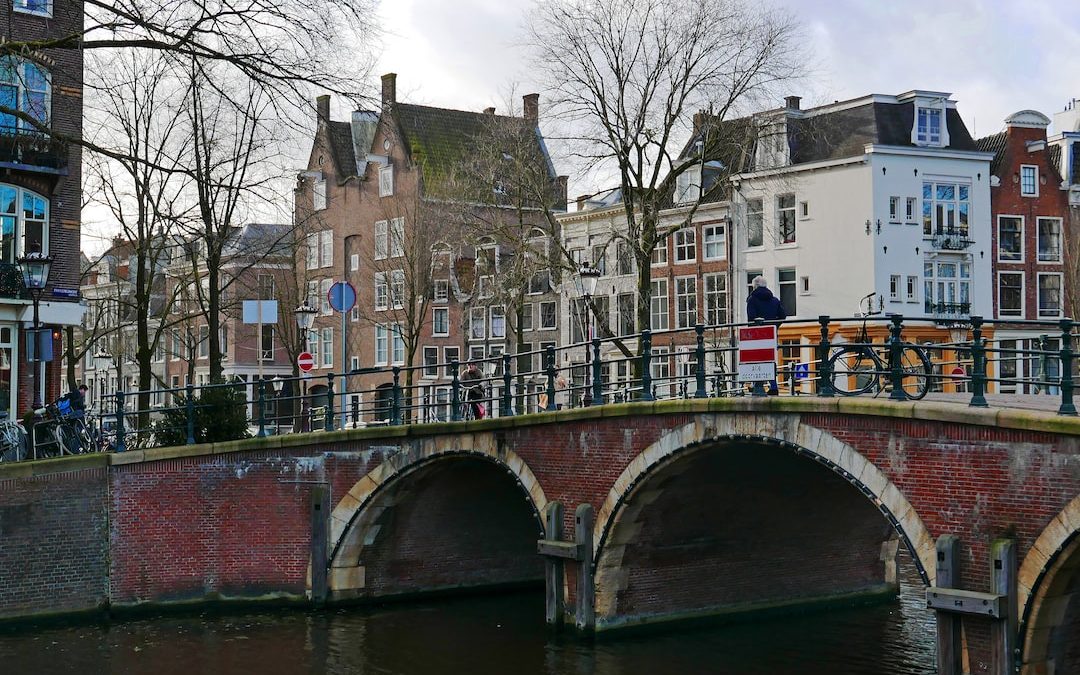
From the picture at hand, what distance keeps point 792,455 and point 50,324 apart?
14.7 m

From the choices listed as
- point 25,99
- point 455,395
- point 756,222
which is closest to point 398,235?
point 756,222

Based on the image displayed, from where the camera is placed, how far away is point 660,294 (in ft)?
130

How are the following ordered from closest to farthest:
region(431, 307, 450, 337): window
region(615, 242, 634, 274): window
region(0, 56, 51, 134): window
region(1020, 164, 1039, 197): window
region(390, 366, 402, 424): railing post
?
region(0, 56, 51, 134): window → region(390, 366, 402, 424): railing post → region(1020, 164, 1039, 197): window → region(615, 242, 634, 274): window → region(431, 307, 450, 337): window

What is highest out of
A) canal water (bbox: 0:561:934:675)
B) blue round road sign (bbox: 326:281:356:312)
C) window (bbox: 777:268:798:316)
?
window (bbox: 777:268:798:316)

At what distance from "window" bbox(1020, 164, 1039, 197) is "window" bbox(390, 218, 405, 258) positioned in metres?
17.4

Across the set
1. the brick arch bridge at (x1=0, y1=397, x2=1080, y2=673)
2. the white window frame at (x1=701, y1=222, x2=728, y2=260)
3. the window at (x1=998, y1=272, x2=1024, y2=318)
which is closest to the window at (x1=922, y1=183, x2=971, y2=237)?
the window at (x1=998, y1=272, x2=1024, y2=318)

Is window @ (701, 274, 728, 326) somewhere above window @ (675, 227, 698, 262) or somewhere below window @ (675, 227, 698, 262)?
below

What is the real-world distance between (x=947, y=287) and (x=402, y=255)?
15113 millimetres

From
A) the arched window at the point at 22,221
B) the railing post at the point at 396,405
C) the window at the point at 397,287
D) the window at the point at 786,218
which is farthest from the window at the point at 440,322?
the railing post at the point at 396,405

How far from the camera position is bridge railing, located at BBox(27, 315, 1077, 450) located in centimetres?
1271

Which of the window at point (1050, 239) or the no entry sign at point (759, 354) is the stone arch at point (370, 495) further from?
the window at point (1050, 239)

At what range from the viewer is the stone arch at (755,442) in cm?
1317

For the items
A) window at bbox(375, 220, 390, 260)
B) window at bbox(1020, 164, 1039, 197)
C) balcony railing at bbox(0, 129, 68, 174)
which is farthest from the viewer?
window at bbox(375, 220, 390, 260)

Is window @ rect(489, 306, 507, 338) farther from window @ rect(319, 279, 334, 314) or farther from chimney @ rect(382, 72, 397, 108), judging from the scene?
chimney @ rect(382, 72, 397, 108)
